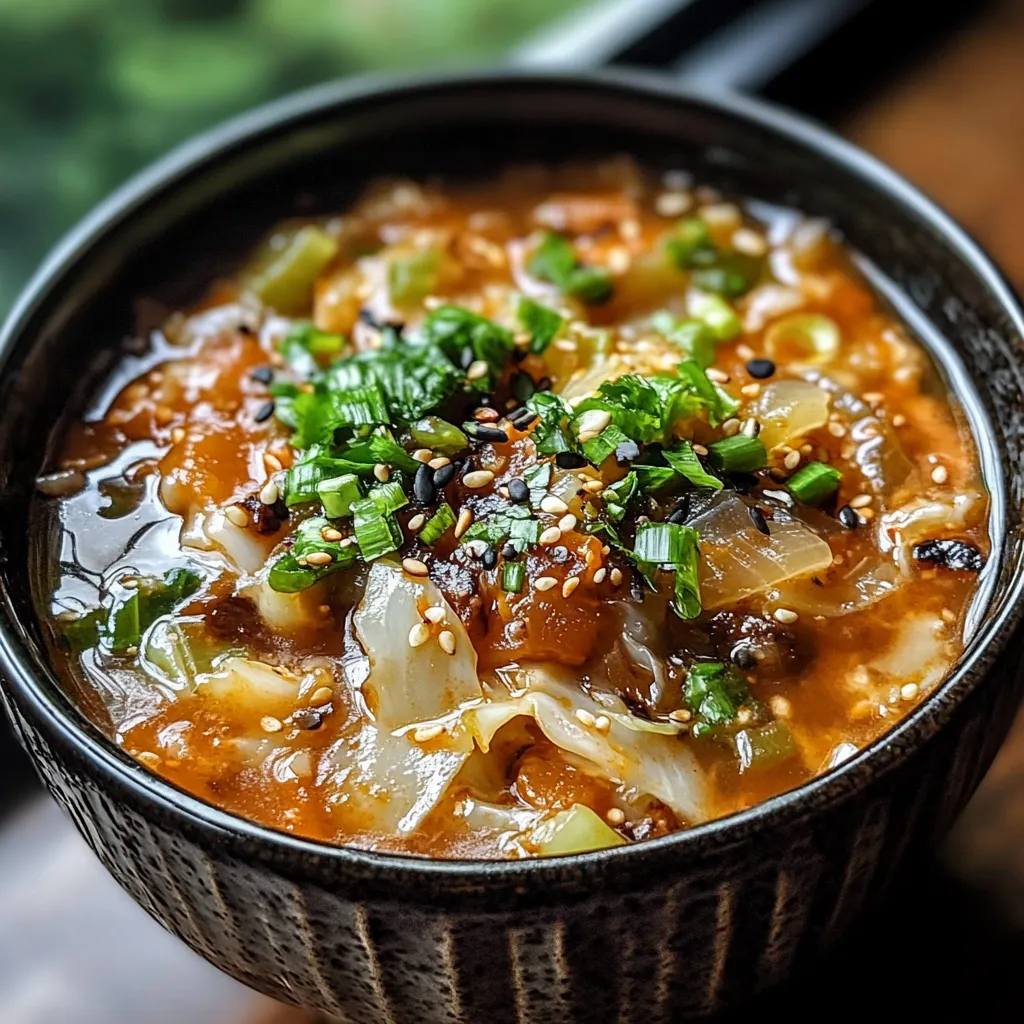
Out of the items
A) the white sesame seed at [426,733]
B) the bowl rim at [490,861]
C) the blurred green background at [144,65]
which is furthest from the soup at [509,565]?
the blurred green background at [144,65]

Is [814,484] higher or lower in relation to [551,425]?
lower

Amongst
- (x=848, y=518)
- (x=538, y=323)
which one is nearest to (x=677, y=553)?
(x=848, y=518)

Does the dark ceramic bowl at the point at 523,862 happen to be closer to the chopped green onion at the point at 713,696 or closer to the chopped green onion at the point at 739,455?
the chopped green onion at the point at 713,696

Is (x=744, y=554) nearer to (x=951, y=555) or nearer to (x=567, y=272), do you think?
(x=951, y=555)

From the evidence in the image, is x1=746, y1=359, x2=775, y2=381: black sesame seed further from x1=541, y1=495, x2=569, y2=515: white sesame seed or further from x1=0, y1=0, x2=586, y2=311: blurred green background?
x1=0, y1=0, x2=586, y2=311: blurred green background

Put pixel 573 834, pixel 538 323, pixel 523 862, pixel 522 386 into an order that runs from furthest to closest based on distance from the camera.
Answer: pixel 538 323 < pixel 522 386 < pixel 573 834 < pixel 523 862

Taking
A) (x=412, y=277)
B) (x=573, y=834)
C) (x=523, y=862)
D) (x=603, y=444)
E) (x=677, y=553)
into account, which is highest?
(x=412, y=277)
